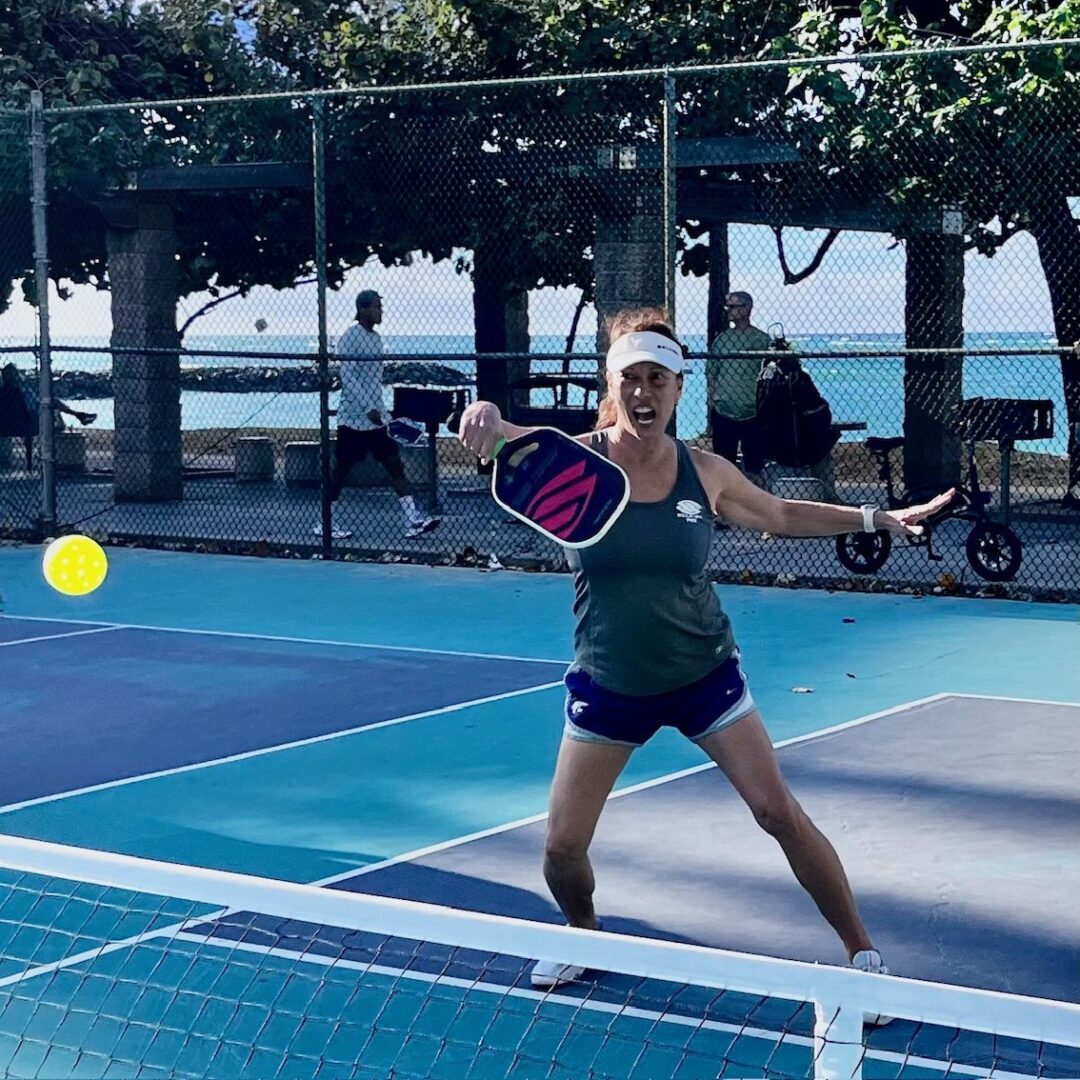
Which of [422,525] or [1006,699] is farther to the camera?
[422,525]

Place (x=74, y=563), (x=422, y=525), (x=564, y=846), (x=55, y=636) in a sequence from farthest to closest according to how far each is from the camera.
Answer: (x=422, y=525), (x=55, y=636), (x=74, y=563), (x=564, y=846)

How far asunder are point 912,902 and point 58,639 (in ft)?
21.5

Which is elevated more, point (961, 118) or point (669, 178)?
point (961, 118)

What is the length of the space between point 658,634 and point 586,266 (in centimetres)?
1262

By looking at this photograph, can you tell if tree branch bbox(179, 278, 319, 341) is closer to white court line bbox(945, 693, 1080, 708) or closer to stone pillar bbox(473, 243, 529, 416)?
stone pillar bbox(473, 243, 529, 416)

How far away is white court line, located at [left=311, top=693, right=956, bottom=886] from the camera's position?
20.8ft

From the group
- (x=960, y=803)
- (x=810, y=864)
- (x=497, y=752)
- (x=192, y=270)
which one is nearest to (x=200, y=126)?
(x=192, y=270)

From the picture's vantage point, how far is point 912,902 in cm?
591

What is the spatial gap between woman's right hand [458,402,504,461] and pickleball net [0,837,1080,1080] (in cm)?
119

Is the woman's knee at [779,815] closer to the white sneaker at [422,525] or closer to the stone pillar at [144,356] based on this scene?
the white sneaker at [422,525]

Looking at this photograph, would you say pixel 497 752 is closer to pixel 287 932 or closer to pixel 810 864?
pixel 287 932

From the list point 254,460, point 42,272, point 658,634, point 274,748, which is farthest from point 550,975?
point 254,460

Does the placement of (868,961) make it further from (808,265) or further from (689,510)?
(808,265)

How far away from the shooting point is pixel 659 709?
16.1 feet
